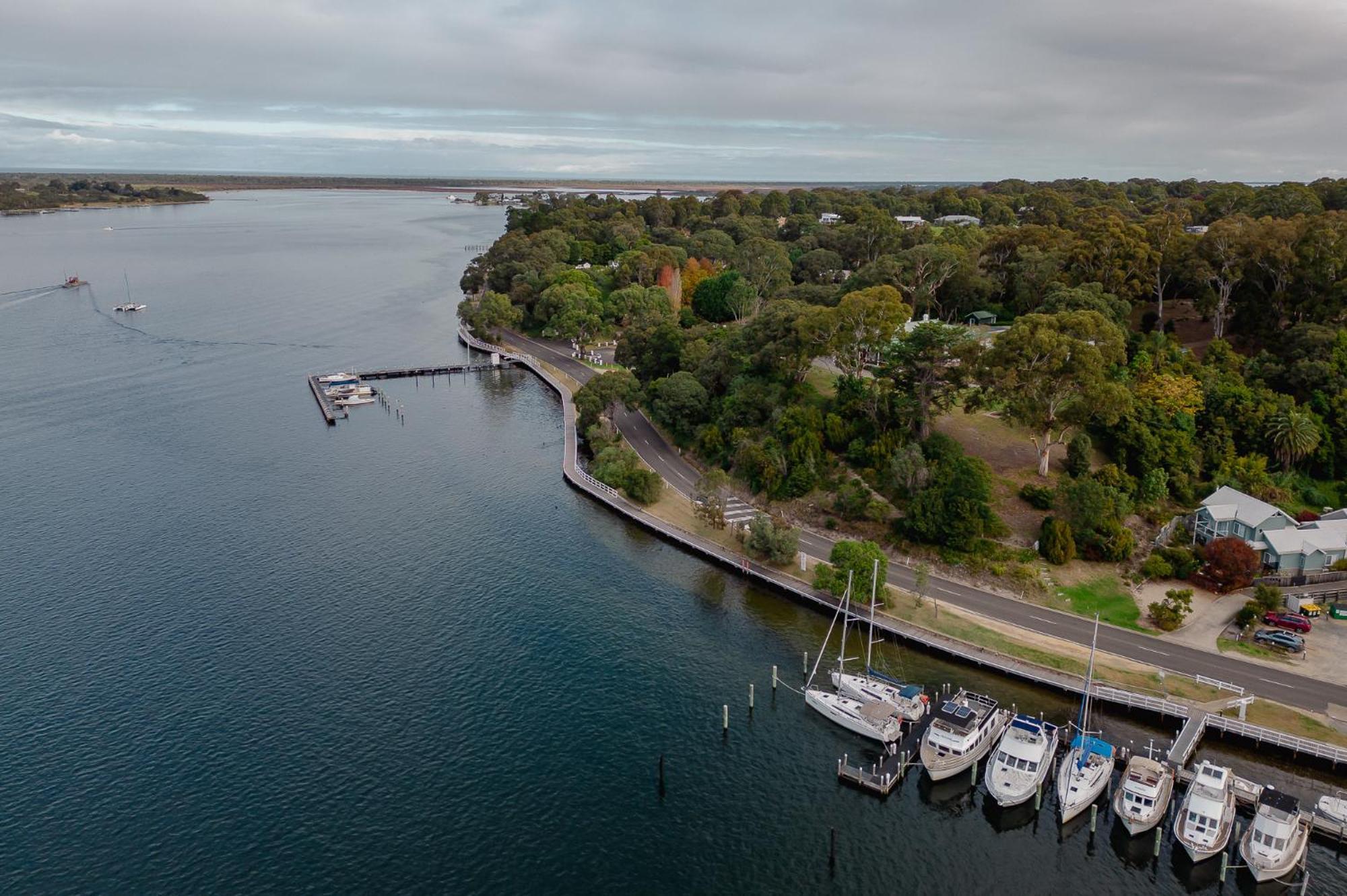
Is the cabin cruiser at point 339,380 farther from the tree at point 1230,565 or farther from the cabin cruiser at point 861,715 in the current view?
the tree at point 1230,565

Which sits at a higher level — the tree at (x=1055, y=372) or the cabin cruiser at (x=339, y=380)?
the tree at (x=1055, y=372)

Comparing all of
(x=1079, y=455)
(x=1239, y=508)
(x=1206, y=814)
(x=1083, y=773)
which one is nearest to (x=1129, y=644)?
(x=1083, y=773)

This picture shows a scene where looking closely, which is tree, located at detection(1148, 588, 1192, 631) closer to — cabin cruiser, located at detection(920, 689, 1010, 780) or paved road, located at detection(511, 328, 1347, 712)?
paved road, located at detection(511, 328, 1347, 712)

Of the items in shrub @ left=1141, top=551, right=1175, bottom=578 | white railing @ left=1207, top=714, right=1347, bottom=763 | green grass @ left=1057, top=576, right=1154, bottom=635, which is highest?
shrub @ left=1141, top=551, right=1175, bottom=578

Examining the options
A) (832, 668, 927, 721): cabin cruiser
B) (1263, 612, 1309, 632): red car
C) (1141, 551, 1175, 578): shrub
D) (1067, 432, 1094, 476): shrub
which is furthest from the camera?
(1067, 432, 1094, 476): shrub

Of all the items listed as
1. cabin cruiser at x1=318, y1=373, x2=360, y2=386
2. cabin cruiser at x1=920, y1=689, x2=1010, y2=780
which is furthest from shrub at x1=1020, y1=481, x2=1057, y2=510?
cabin cruiser at x1=318, y1=373, x2=360, y2=386

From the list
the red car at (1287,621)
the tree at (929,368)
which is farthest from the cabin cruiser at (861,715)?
the tree at (929,368)

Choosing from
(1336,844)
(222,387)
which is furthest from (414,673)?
(222,387)
